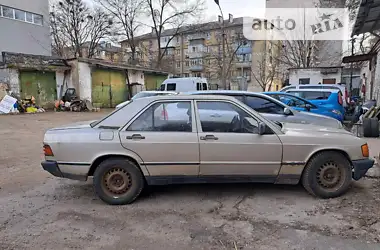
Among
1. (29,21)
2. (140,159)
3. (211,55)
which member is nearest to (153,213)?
(140,159)

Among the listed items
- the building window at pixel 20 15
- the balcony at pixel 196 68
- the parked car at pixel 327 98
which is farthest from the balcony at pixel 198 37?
the parked car at pixel 327 98

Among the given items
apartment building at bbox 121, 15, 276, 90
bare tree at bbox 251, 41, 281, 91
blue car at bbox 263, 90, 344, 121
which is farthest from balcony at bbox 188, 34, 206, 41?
blue car at bbox 263, 90, 344, 121

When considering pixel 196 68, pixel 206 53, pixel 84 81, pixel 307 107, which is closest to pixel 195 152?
pixel 307 107

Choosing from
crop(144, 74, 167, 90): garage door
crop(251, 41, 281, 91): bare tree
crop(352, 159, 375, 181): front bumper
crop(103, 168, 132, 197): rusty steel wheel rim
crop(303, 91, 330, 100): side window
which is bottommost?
crop(103, 168, 132, 197): rusty steel wheel rim

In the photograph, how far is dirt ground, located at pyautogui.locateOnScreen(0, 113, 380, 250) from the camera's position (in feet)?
9.70

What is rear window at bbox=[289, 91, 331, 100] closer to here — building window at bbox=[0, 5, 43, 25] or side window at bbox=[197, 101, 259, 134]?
side window at bbox=[197, 101, 259, 134]

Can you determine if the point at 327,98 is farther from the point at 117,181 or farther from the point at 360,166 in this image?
the point at 117,181

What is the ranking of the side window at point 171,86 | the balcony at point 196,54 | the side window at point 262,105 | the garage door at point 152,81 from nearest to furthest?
the side window at point 262,105
the side window at point 171,86
the garage door at point 152,81
the balcony at point 196,54

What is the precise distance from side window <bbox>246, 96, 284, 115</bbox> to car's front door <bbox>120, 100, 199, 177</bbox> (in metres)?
3.39

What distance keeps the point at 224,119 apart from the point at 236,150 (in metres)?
0.47

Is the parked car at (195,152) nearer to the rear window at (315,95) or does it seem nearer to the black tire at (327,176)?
the black tire at (327,176)

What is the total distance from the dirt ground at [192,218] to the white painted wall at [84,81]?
16805mm

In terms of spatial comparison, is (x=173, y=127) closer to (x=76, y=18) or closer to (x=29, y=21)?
(x=29, y=21)

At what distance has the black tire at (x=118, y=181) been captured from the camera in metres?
3.87
